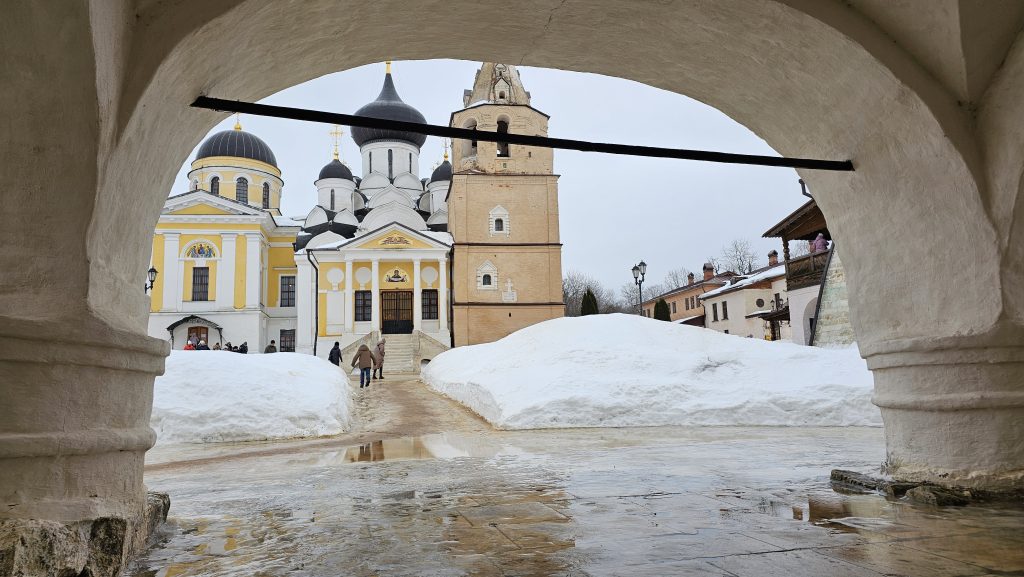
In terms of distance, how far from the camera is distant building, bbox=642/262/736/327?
6184 cm

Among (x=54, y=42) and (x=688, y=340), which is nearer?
(x=54, y=42)

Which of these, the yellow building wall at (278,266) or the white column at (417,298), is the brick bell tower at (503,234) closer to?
the white column at (417,298)

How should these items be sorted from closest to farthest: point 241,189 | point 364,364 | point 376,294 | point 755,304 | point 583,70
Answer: point 583,70, point 364,364, point 376,294, point 755,304, point 241,189

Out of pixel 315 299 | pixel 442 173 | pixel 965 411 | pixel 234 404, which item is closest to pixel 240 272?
pixel 315 299

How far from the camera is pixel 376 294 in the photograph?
3728cm

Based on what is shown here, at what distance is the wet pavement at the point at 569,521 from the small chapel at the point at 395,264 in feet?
87.0

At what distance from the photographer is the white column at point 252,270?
41.4m

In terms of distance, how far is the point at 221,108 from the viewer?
384 centimetres

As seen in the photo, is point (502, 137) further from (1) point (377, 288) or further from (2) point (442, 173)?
(2) point (442, 173)

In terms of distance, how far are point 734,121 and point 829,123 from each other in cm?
87

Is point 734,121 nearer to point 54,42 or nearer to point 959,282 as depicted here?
point 959,282

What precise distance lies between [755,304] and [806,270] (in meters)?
20.7

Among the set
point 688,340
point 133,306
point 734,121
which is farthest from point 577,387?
point 133,306

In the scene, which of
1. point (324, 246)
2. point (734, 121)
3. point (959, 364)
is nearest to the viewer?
point (959, 364)
